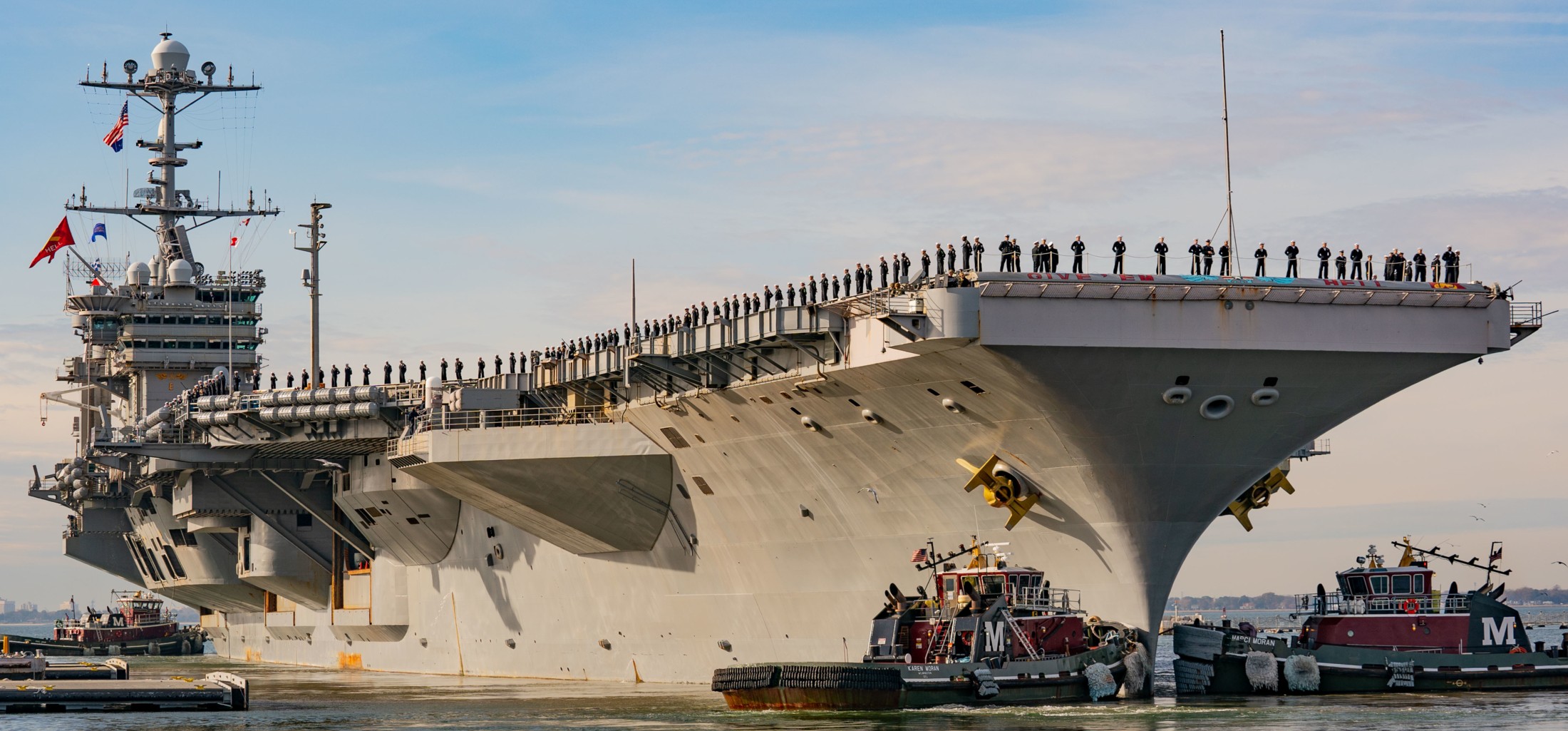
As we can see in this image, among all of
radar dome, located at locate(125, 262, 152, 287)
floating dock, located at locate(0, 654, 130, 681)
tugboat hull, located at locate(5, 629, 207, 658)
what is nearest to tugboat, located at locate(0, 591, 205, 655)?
tugboat hull, located at locate(5, 629, 207, 658)

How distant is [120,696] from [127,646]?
186 ft

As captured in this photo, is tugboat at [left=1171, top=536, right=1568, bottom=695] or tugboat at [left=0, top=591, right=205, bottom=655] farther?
tugboat at [left=0, top=591, right=205, bottom=655]

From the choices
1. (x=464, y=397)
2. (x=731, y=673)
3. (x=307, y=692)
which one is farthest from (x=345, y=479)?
(x=731, y=673)

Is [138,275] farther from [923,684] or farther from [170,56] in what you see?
[923,684]

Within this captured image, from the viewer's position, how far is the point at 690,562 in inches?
1371

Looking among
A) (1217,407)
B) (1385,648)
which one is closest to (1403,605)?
(1385,648)

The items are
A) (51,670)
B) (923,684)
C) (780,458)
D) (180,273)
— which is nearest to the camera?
(923,684)

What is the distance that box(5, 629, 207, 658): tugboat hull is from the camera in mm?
79562

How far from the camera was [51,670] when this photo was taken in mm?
39156

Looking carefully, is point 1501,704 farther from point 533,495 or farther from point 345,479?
point 345,479

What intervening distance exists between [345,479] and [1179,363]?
2659cm

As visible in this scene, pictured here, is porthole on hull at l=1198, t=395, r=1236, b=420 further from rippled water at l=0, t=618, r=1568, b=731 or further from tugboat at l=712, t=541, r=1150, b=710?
rippled water at l=0, t=618, r=1568, b=731

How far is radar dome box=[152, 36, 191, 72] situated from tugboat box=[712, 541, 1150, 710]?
41.6 metres

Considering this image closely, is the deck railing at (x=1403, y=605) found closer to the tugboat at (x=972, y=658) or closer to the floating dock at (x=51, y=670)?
the tugboat at (x=972, y=658)
